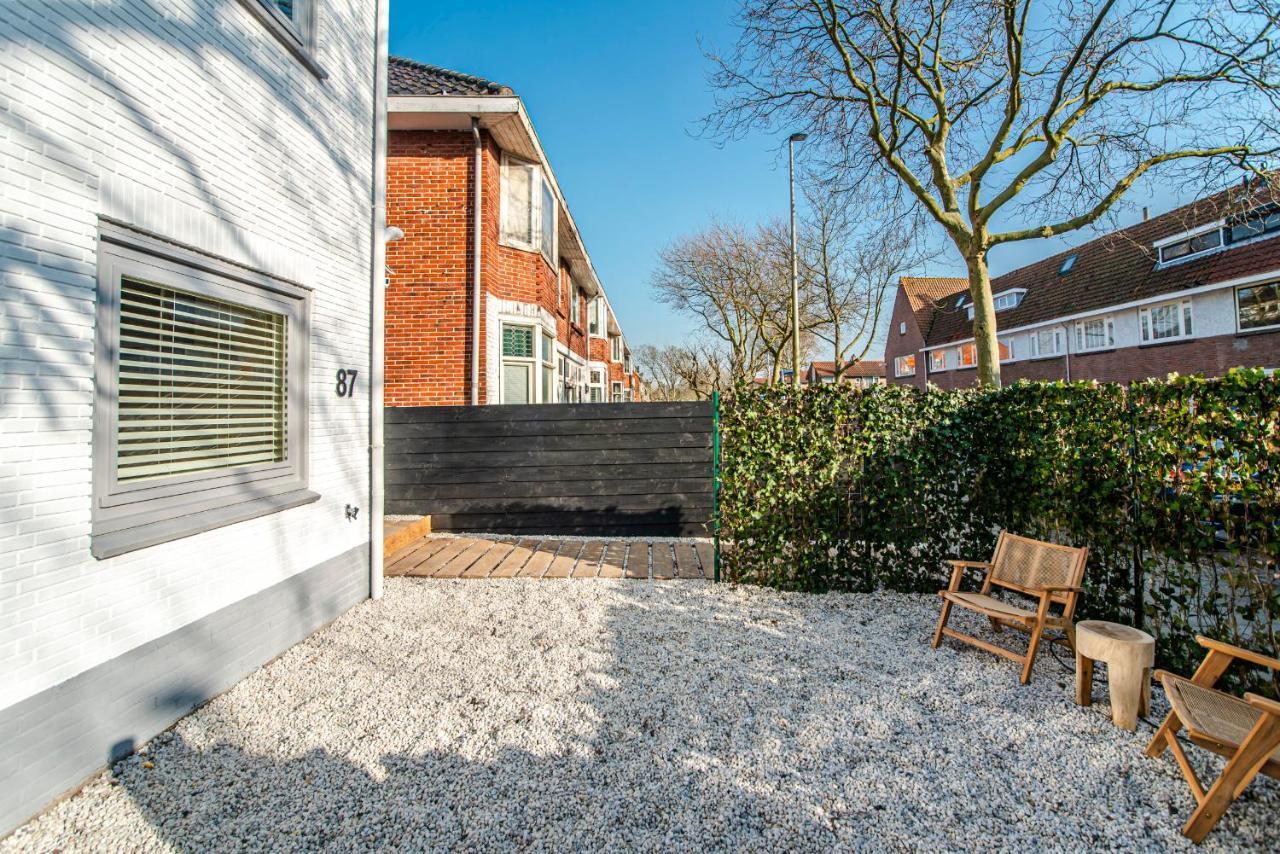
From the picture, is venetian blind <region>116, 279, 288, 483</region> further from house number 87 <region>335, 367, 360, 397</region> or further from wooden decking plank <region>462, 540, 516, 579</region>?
wooden decking plank <region>462, 540, 516, 579</region>

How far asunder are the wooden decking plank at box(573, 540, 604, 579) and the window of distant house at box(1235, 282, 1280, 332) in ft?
65.9

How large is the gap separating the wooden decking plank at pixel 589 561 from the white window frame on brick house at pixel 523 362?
3.20 meters

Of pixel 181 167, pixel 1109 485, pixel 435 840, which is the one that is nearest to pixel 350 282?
pixel 181 167

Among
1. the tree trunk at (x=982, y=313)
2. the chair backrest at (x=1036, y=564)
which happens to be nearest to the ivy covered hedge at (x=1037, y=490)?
the chair backrest at (x=1036, y=564)

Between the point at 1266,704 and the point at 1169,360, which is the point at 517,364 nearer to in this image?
the point at 1266,704

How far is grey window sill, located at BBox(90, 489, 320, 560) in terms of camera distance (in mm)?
2629

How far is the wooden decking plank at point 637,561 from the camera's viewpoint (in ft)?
19.0

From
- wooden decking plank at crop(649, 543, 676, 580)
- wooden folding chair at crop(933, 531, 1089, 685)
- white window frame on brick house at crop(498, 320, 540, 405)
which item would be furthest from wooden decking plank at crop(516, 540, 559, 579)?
wooden folding chair at crop(933, 531, 1089, 685)

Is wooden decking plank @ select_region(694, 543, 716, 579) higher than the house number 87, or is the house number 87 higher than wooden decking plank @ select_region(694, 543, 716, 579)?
the house number 87

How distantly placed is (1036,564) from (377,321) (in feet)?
17.6

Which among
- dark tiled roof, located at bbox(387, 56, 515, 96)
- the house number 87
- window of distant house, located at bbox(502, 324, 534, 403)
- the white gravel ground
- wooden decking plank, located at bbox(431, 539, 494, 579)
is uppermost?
dark tiled roof, located at bbox(387, 56, 515, 96)

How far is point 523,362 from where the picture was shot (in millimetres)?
9586

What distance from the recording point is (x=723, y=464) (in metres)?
5.27

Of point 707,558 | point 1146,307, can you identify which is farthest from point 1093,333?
point 707,558
